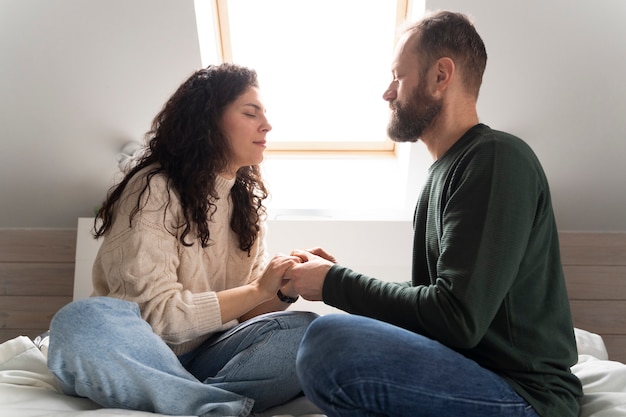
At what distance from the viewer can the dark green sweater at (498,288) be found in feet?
3.76

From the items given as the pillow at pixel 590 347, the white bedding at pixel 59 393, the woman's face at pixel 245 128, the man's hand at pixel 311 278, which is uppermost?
the woman's face at pixel 245 128

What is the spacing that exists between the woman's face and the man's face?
48 cm

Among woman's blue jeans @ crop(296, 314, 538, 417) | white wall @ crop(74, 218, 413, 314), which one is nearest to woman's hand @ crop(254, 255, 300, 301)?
woman's blue jeans @ crop(296, 314, 538, 417)

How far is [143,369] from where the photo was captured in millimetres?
1372

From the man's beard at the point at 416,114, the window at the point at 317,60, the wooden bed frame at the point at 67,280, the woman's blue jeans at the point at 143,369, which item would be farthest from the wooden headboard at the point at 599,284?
the woman's blue jeans at the point at 143,369

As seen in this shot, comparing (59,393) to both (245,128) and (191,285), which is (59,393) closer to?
(191,285)

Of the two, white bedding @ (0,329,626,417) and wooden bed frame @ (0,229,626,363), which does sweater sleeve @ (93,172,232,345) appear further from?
wooden bed frame @ (0,229,626,363)

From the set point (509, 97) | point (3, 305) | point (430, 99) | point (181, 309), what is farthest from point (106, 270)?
point (3, 305)

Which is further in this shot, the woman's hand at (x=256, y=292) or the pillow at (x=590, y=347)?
the pillow at (x=590, y=347)

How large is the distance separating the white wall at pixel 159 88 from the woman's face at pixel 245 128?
81 cm

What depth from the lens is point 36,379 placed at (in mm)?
1558

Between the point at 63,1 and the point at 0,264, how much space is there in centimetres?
163

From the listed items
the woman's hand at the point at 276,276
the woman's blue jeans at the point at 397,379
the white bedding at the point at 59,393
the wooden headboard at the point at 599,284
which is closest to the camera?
the woman's blue jeans at the point at 397,379

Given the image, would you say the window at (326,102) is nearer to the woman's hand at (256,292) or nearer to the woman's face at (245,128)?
the woman's face at (245,128)
